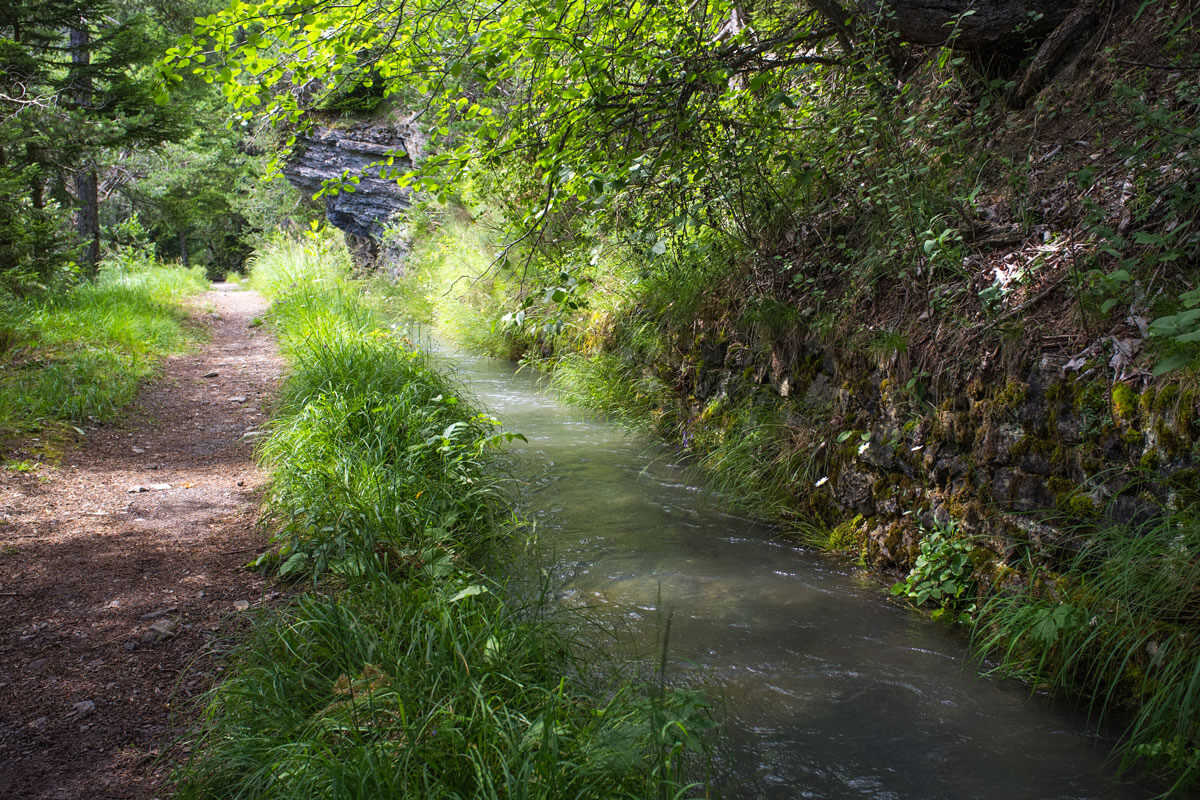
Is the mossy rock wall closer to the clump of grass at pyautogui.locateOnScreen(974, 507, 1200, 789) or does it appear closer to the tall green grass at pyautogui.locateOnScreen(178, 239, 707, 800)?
the clump of grass at pyautogui.locateOnScreen(974, 507, 1200, 789)

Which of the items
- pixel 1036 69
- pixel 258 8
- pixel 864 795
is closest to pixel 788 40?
pixel 1036 69

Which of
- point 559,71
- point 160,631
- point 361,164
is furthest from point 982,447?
point 361,164

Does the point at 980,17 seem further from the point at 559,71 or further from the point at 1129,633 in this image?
the point at 1129,633

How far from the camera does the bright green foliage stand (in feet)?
11.4

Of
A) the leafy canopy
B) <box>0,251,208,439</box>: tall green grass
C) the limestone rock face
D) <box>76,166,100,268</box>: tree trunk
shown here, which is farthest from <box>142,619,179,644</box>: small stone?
the limestone rock face

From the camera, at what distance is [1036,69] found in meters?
4.54

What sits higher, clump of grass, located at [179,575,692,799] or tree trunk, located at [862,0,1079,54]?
tree trunk, located at [862,0,1079,54]

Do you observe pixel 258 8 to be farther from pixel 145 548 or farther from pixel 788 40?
pixel 788 40

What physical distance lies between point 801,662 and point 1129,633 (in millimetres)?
1245

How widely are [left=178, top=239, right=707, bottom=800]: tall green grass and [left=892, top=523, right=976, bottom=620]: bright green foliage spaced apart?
163 cm

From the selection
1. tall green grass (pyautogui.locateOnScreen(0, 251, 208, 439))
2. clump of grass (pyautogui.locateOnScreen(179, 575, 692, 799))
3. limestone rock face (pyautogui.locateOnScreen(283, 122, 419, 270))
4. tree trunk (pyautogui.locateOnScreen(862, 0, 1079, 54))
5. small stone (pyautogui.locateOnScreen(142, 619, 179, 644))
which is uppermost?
limestone rock face (pyautogui.locateOnScreen(283, 122, 419, 270))

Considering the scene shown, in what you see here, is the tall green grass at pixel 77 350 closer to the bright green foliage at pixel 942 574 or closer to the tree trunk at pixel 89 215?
the tree trunk at pixel 89 215

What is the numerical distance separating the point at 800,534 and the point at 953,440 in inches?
47.9

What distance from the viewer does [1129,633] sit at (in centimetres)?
262
